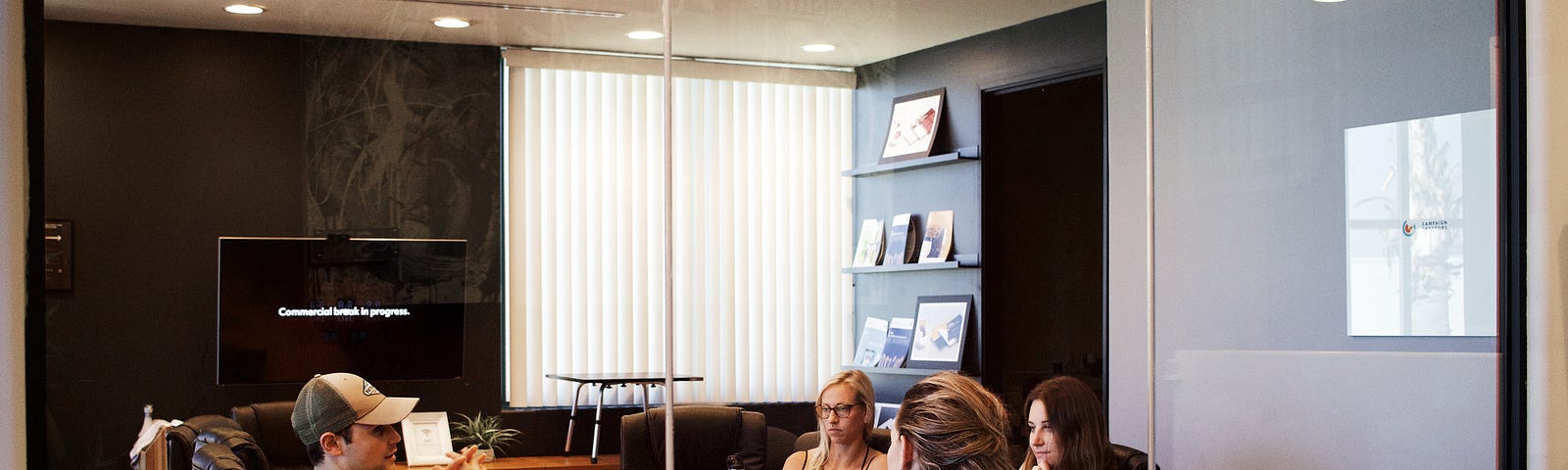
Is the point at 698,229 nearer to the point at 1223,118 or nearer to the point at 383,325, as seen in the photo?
the point at 383,325

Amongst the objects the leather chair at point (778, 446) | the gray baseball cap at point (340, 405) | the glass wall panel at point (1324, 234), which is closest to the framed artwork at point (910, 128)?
the leather chair at point (778, 446)

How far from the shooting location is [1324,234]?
4.54 m

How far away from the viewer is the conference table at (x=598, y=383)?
348cm

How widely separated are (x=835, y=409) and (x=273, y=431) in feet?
5.08

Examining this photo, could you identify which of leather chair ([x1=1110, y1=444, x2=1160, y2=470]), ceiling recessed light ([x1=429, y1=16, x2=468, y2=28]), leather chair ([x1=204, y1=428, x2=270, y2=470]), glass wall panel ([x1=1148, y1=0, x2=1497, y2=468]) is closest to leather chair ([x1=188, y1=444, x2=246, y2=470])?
leather chair ([x1=204, y1=428, x2=270, y2=470])

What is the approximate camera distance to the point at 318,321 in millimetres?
3305

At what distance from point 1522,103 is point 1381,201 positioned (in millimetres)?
546

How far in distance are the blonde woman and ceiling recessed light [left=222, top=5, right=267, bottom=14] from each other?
191 centimetres

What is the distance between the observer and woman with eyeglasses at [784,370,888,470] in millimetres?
3695

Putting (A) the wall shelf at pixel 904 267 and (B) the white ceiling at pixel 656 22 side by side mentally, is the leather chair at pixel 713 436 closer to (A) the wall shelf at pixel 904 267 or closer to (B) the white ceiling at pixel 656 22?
(A) the wall shelf at pixel 904 267

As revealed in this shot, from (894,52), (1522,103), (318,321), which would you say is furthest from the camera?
(1522,103)

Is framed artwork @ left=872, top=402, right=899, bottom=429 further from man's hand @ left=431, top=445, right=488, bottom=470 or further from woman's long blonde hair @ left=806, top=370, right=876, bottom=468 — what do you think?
man's hand @ left=431, top=445, right=488, bottom=470

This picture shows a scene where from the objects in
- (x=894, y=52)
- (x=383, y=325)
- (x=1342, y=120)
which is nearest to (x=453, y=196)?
(x=383, y=325)

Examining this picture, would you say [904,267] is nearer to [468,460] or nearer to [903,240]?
[903,240]
